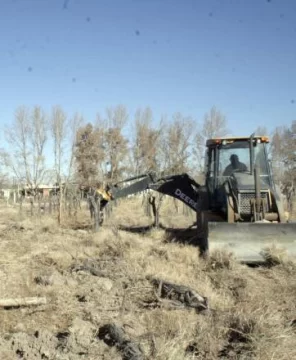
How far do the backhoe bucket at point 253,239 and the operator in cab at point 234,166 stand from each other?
1.86 meters

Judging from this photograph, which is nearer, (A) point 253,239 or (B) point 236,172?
(A) point 253,239

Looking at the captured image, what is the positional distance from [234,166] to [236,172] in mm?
269

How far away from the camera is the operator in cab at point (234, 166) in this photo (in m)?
9.66

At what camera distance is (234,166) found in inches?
384

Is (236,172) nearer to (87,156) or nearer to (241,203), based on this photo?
(241,203)

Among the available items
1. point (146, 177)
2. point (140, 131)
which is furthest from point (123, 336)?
point (140, 131)

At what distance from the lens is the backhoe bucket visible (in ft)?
26.5

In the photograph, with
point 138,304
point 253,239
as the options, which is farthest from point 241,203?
point 138,304

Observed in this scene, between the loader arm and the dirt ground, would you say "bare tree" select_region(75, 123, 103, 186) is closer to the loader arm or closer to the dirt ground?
the loader arm

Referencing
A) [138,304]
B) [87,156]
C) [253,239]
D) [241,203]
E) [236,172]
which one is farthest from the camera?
[87,156]

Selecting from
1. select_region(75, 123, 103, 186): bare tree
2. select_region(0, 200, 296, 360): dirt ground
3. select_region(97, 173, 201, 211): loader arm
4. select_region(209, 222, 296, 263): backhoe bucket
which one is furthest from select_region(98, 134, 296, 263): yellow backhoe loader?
select_region(75, 123, 103, 186): bare tree

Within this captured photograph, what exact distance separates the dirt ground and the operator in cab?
199cm

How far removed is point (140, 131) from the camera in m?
41.5

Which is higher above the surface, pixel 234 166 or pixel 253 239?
pixel 234 166
